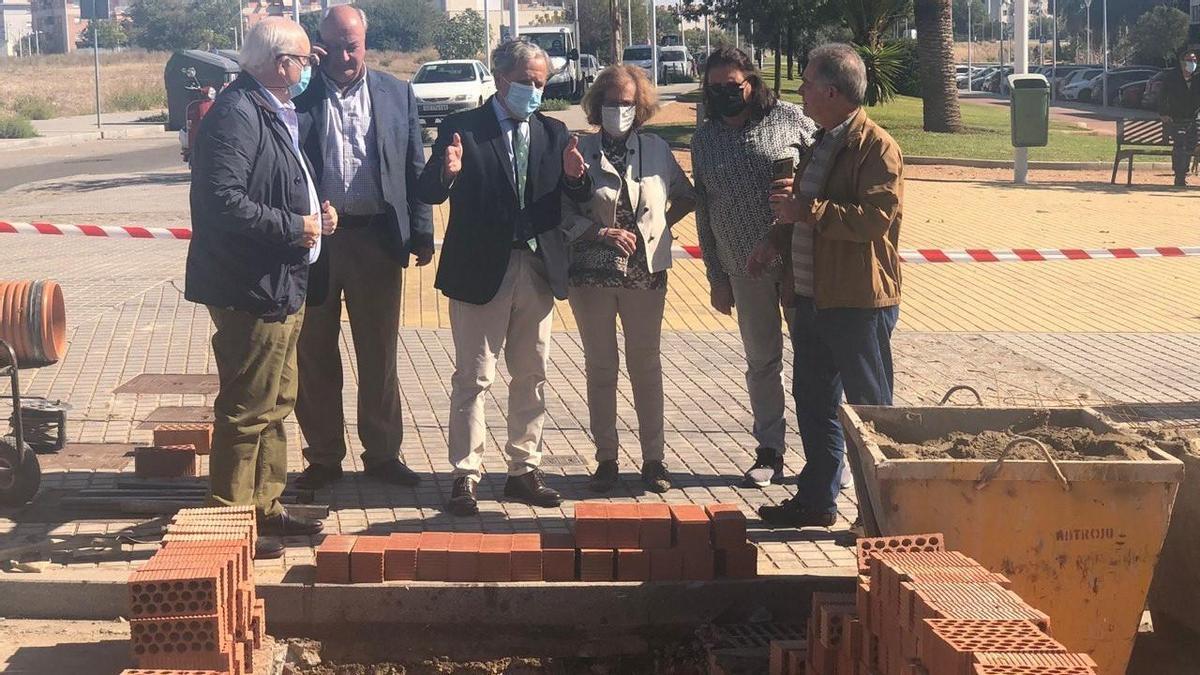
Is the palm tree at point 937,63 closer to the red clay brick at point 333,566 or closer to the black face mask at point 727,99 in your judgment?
the black face mask at point 727,99

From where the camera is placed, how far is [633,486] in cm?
706

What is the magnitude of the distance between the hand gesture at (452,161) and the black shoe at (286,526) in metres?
1.58

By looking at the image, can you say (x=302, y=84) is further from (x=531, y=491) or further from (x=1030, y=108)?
(x=1030, y=108)

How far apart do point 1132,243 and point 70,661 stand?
42.0 feet

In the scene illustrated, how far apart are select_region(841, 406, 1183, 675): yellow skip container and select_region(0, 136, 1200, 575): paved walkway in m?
1.37

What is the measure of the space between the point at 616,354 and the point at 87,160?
29136mm

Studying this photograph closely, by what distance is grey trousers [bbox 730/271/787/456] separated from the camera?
22.5ft

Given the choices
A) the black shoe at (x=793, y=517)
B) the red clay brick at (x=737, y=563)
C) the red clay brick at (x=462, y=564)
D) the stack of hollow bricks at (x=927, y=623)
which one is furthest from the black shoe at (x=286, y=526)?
the stack of hollow bricks at (x=927, y=623)

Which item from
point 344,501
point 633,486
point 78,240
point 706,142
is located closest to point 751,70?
point 706,142

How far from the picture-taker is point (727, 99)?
6.65 m

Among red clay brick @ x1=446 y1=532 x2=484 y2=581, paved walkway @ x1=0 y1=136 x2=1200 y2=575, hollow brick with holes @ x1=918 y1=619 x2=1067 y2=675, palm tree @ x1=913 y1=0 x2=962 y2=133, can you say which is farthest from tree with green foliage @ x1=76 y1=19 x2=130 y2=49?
hollow brick with holes @ x1=918 y1=619 x2=1067 y2=675

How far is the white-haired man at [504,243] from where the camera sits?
6.44 metres

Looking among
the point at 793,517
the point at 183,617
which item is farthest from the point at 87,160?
the point at 183,617

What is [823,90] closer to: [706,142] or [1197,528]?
[706,142]
